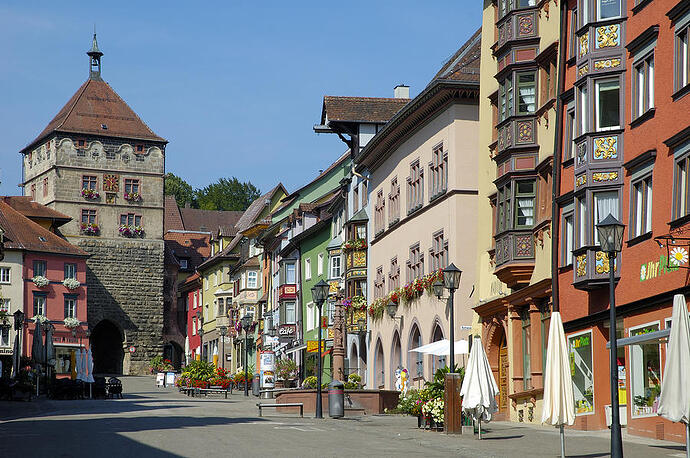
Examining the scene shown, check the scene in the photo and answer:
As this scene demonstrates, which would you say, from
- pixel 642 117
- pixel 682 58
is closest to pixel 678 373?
pixel 682 58

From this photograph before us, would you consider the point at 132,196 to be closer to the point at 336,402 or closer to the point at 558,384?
the point at 336,402

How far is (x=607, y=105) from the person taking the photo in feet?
90.7

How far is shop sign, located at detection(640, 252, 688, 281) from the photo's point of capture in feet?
74.9

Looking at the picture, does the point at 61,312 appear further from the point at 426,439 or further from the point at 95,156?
the point at 426,439

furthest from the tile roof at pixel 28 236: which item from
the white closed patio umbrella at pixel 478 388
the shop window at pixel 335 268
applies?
the white closed patio umbrella at pixel 478 388

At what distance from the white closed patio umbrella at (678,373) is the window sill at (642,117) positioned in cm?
861

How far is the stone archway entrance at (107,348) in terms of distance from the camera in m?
104

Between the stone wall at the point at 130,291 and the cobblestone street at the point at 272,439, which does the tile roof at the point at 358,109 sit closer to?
the cobblestone street at the point at 272,439

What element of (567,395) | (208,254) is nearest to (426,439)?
(567,395)

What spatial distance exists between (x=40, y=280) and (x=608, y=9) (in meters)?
69.4

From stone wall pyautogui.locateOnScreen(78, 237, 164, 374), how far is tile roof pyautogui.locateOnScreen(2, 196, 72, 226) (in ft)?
10.3

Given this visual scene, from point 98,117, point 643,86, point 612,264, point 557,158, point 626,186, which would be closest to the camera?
point 612,264

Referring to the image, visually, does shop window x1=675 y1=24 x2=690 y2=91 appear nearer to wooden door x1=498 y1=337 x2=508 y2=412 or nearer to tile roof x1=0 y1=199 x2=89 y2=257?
wooden door x1=498 y1=337 x2=508 y2=412

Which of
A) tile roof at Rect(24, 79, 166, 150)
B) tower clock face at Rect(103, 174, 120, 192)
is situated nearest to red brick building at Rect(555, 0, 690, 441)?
tower clock face at Rect(103, 174, 120, 192)
